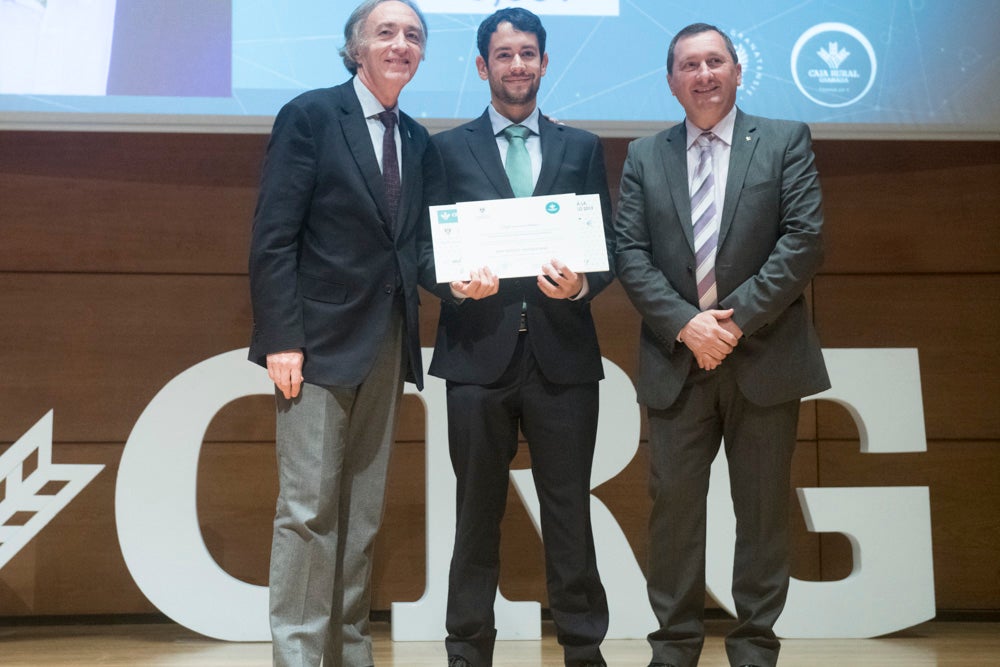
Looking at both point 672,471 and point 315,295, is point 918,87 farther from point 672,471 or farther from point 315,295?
point 315,295

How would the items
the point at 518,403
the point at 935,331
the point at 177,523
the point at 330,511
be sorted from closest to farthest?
the point at 330,511, the point at 518,403, the point at 177,523, the point at 935,331

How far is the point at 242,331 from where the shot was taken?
351 centimetres

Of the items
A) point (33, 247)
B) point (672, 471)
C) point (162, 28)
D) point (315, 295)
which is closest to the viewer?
point (315, 295)

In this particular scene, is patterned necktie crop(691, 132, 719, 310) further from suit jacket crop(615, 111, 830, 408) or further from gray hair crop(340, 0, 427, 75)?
gray hair crop(340, 0, 427, 75)

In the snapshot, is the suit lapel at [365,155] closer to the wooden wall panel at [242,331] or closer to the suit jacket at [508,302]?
the suit jacket at [508,302]

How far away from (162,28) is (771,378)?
215cm

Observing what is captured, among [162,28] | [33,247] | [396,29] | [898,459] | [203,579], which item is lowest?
[203,579]

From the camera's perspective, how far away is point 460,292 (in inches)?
92.3

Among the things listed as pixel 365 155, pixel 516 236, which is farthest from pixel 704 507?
pixel 365 155

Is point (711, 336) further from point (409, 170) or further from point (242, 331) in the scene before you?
point (242, 331)

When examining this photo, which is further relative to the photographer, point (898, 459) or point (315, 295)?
point (898, 459)

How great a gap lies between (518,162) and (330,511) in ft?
3.14

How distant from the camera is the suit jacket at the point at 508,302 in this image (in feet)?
7.84

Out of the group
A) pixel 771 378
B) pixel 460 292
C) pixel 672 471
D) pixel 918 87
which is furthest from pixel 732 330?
pixel 918 87
